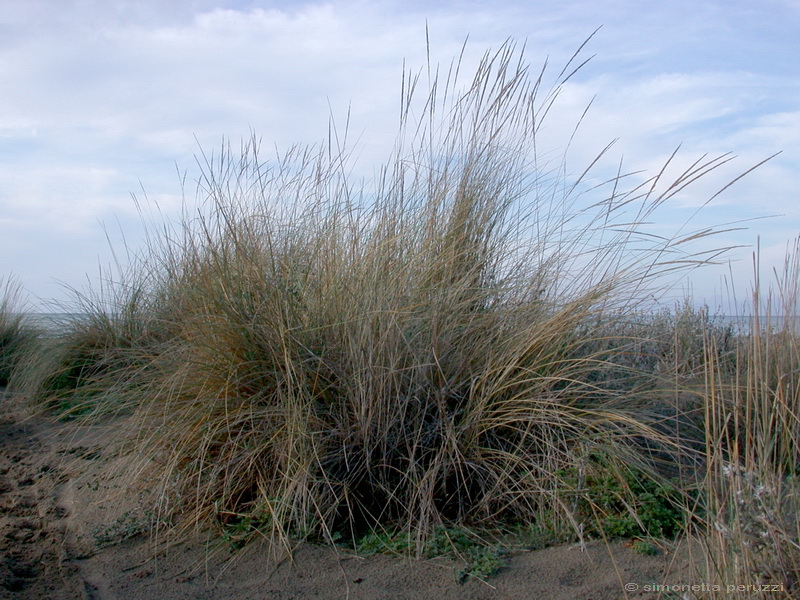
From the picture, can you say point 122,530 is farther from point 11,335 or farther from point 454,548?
point 11,335

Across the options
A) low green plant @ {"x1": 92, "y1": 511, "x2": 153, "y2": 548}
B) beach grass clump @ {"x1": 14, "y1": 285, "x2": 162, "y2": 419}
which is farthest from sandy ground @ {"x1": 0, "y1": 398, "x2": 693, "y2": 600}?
beach grass clump @ {"x1": 14, "y1": 285, "x2": 162, "y2": 419}

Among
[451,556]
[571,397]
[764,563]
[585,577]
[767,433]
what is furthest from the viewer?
[571,397]

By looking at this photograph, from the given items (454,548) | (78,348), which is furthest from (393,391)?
(78,348)

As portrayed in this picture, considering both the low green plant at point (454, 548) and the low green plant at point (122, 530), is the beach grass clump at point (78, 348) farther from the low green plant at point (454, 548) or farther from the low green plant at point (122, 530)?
the low green plant at point (454, 548)

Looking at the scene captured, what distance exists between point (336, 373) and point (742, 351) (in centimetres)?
221

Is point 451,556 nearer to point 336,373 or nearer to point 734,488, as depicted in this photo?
point 336,373

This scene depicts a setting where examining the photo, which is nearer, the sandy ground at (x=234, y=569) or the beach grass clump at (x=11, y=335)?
the sandy ground at (x=234, y=569)

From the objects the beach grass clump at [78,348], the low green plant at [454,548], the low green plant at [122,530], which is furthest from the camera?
the beach grass clump at [78,348]

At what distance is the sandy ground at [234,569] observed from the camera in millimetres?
2432

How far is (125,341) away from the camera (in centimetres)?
546

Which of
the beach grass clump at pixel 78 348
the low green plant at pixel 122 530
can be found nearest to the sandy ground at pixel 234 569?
the low green plant at pixel 122 530

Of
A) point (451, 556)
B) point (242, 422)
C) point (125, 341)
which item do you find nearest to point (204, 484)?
point (242, 422)

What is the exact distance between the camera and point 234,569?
2.76 m

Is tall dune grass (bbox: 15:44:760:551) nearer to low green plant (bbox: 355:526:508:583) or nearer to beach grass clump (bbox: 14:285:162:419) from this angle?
low green plant (bbox: 355:526:508:583)
